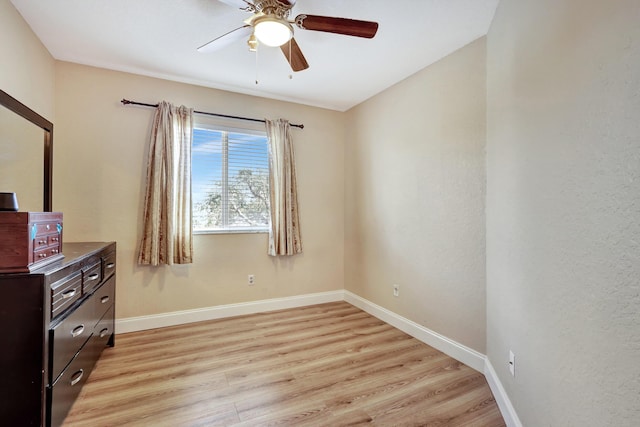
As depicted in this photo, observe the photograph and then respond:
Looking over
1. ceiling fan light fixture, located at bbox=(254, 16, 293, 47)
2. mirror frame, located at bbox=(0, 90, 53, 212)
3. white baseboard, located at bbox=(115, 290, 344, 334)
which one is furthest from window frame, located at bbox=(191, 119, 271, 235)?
ceiling fan light fixture, located at bbox=(254, 16, 293, 47)

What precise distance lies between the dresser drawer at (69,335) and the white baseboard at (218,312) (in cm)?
98

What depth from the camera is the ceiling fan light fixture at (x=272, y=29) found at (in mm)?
1693

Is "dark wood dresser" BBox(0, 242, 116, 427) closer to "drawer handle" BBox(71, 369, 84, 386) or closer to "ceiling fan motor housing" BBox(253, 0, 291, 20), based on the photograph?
"drawer handle" BBox(71, 369, 84, 386)

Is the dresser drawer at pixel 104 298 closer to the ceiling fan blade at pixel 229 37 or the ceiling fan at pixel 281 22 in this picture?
the ceiling fan blade at pixel 229 37

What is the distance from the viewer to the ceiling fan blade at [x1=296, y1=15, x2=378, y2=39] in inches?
68.1

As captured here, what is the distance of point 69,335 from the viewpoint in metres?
1.67

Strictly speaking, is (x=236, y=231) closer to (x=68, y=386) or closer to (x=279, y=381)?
(x=279, y=381)

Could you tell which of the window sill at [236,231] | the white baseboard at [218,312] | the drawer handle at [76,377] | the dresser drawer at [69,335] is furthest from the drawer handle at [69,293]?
the window sill at [236,231]

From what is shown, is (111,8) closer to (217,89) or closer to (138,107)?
(138,107)

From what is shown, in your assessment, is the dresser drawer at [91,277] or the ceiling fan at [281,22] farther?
the dresser drawer at [91,277]

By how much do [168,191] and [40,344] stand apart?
1800mm

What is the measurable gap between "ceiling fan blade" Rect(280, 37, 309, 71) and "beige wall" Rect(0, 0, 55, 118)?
1.83m

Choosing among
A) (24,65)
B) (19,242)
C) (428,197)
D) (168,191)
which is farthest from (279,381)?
(24,65)

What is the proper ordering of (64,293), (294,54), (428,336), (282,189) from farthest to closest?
(282,189) < (428,336) < (294,54) < (64,293)
